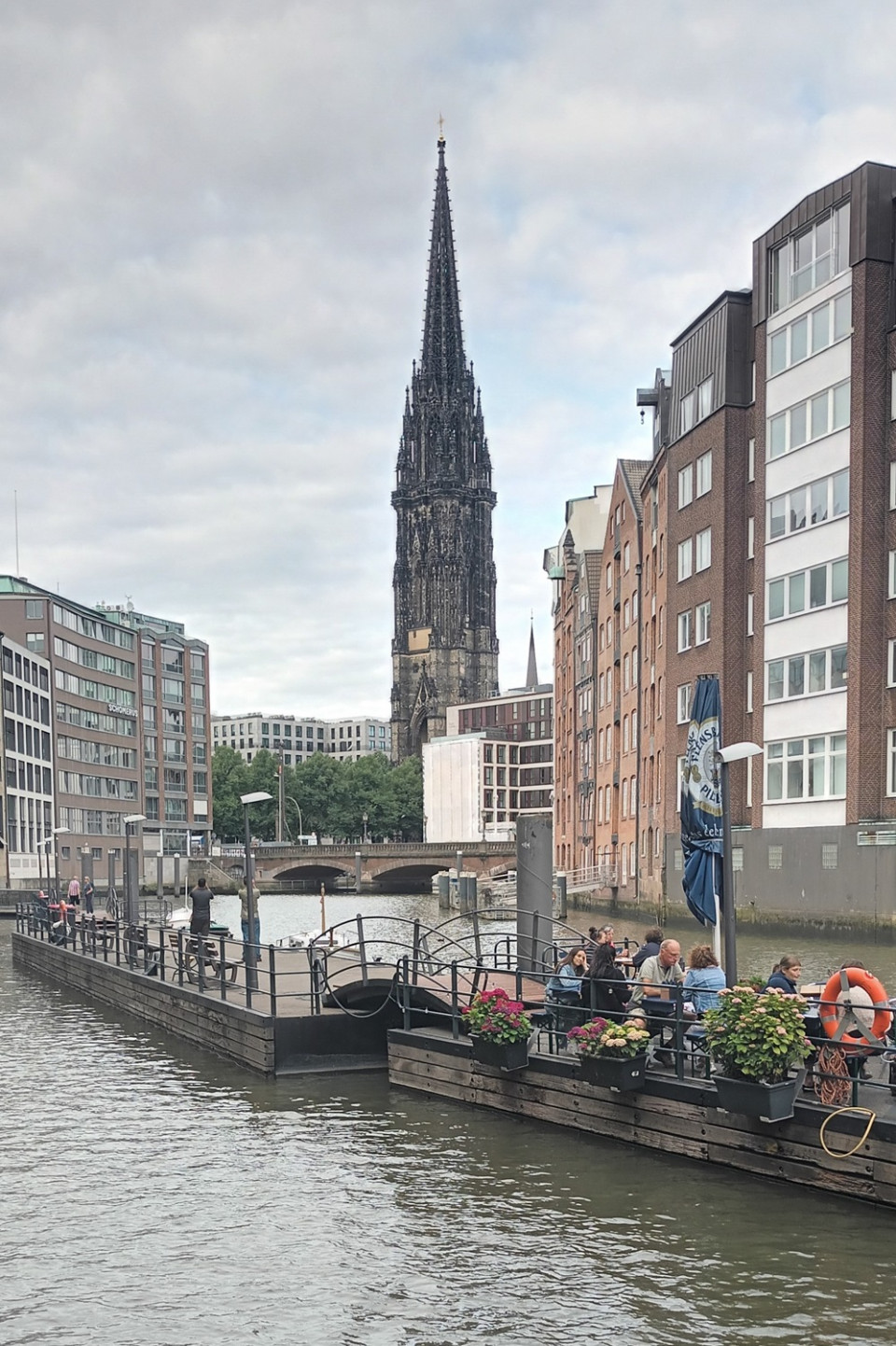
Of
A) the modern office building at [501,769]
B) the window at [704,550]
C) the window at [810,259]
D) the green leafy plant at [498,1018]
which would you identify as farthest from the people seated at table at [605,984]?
the modern office building at [501,769]

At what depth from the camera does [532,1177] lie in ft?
53.8

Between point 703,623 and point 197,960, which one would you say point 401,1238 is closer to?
point 197,960

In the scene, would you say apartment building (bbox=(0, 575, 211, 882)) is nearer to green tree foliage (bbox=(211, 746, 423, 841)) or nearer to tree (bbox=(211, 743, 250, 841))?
tree (bbox=(211, 743, 250, 841))

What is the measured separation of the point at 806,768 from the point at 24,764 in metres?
74.2

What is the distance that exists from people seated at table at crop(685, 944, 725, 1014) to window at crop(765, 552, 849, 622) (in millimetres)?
30068

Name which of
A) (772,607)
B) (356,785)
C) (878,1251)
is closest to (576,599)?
(772,607)

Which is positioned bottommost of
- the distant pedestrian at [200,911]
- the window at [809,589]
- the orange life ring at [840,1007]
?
the distant pedestrian at [200,911]

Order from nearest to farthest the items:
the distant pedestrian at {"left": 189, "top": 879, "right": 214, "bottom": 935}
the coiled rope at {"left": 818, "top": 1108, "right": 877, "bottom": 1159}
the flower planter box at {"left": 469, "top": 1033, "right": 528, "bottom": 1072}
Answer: the coiled rope at {"left": 818, "top": 1108, "right": 877, "bottom": 1159} < the flower planter box at {"left": 469, "top": 1033, "right": 528, "bottom": 1072} < the distant pedestrian at {"left": 189, "top": 879, "right": 214, "bottom": 935}

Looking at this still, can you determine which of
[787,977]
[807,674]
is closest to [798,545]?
[807,674]

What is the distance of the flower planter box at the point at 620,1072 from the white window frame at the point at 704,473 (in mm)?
40603

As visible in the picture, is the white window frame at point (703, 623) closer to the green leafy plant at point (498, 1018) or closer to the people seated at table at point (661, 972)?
the people seated at table at point (661, 972)

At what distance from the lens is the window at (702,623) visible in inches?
2197

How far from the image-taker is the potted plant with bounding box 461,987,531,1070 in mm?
18953

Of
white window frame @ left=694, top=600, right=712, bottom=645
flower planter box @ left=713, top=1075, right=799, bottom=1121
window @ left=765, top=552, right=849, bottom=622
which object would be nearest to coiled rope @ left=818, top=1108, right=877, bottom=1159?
flower planter box @ left=713, top=1075, right=799, bottom=1121
